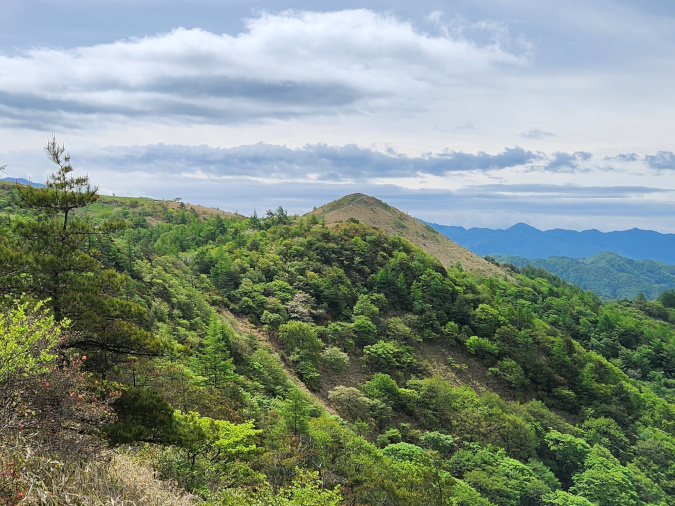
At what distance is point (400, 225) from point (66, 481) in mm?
111369

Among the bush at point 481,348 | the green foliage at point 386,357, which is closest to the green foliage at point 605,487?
the bush at point 481,348

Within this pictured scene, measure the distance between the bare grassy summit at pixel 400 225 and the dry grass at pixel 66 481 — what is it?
3838 inches

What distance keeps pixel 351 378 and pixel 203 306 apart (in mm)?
18302

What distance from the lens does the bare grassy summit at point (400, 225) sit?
11056 cm

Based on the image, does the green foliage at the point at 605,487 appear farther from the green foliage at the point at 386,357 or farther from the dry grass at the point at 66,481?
the dry grass at the point at 66,481

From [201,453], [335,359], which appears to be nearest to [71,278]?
[201,453]

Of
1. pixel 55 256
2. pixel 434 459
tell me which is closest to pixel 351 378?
pixel 434 459

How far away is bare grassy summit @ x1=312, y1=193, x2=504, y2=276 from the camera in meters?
111

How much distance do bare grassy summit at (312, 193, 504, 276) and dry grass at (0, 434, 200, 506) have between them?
97.5m

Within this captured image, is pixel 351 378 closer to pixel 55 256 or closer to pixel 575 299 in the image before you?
pixel 55 256

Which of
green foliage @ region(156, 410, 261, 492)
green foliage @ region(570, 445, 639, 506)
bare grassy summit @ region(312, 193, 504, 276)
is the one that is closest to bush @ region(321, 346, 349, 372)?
green foliage @ region(570, 445, 639, 506)

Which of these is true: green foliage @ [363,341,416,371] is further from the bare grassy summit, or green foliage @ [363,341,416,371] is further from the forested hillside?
the bare grassy summit

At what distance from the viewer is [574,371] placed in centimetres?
6125

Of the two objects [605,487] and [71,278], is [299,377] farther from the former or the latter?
[71,278]
